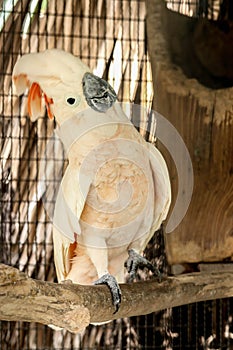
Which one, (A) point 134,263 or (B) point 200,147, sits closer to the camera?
(A) point 134,263

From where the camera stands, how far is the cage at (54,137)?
5.86 ft

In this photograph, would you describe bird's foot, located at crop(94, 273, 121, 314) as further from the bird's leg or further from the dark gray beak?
the dark gray beak

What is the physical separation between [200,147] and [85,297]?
623mm

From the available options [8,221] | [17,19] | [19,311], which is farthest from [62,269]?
[17,19]

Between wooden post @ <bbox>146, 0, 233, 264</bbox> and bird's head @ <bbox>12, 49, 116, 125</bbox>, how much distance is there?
15.4 inches

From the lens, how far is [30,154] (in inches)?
75.2

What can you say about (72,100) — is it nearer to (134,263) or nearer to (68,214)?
(68,214)

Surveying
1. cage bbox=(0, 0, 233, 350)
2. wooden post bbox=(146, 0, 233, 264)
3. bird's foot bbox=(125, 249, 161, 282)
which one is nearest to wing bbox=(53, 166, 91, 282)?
bird's foot bbox=(125, 249, 161, 282)

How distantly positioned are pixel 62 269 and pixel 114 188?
7.6 inches

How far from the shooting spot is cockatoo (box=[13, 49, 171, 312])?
1.17 metres

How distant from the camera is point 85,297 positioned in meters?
1.06

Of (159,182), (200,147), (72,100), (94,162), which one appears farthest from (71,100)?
(200,147)

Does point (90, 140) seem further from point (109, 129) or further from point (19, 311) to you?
point (19, 311)

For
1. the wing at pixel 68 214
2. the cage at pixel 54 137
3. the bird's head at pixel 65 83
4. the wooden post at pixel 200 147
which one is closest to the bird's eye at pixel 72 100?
the bird's head at pixel 65 83
